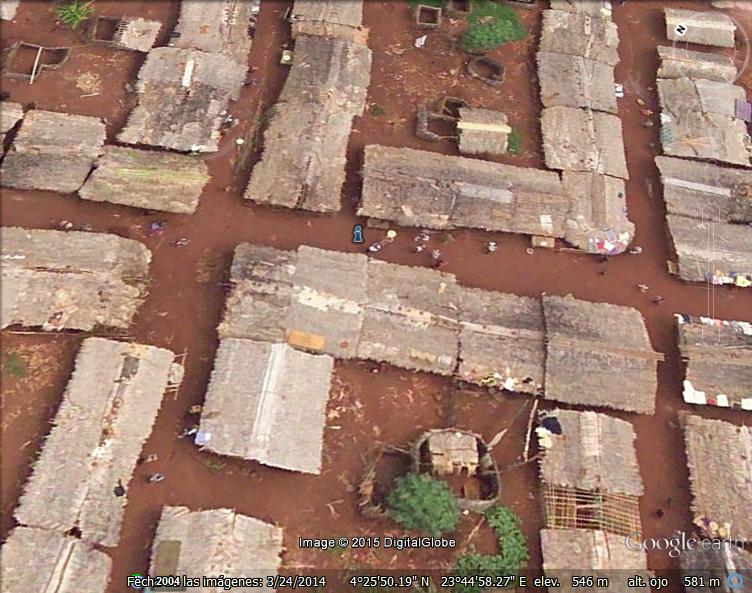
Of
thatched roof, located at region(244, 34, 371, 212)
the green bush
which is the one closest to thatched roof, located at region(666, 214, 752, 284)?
the green bush

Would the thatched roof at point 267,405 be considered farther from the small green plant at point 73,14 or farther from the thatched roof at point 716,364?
the small green plant at point 73,14

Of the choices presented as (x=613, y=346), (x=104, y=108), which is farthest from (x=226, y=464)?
(x=104, y=108)

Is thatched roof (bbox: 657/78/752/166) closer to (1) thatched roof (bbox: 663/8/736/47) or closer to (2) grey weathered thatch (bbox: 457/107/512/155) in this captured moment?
(1) thatched roof (bbox: 663/8/736/47)

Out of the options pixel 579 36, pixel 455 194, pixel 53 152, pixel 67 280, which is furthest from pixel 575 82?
pixel 67 280

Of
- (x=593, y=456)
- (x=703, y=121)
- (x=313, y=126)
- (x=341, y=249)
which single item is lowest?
(x=593, y=456)

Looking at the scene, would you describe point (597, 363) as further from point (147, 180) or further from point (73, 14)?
point (73, 14)

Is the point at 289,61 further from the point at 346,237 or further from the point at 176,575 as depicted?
the point at 176,575

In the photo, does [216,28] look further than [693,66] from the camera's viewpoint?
No

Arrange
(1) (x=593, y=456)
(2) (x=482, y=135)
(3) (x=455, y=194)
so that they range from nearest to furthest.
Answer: (1) (x=593, y=456)
(3) (x=455, y=194)
(2) (x=482, y=135)
